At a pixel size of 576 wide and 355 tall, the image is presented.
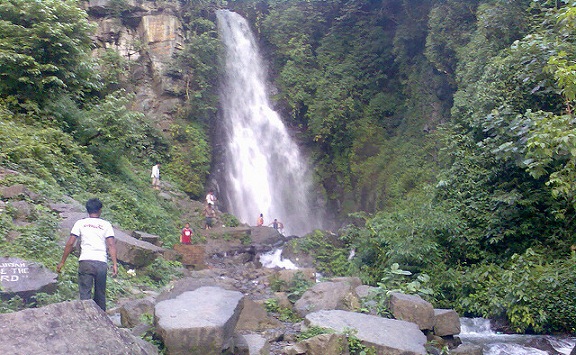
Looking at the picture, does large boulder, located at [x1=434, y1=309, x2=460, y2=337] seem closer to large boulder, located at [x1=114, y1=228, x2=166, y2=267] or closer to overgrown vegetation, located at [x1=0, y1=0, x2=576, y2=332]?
overgrown vegetation, located at [x1=0, y1=0, x2=576, y2=332]

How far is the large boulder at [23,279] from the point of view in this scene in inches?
225

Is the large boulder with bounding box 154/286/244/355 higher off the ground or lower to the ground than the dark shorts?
lower

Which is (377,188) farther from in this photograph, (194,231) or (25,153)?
(25,153)

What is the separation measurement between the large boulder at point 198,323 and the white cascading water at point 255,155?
15.7 m

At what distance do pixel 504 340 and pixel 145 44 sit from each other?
18198mm

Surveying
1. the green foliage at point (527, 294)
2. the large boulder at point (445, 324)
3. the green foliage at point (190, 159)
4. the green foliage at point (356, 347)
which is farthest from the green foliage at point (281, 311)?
the green foliage at point (190, 159)

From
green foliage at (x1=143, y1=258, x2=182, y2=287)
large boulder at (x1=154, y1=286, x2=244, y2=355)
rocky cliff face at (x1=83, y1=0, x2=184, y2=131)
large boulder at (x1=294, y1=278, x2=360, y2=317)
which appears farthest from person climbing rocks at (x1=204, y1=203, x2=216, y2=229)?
large boulder at (x1=154, y1=286, x2=244, y2=355)

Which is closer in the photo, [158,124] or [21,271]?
[21,271]

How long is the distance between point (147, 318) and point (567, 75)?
6.12 m

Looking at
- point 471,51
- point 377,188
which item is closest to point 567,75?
point 471,51

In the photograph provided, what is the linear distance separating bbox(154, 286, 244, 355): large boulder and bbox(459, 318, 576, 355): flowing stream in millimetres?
4239

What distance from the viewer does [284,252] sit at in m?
15.6

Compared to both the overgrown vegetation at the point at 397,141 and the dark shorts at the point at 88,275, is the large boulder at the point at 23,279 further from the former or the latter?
the dark shorts at the point at 88,275

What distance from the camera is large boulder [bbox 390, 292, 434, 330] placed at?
664 cm
